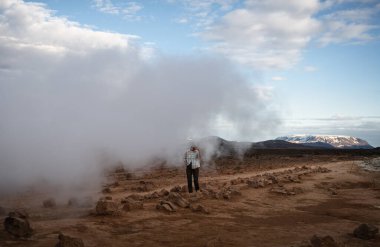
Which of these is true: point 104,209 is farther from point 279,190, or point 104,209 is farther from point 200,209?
point 279,190

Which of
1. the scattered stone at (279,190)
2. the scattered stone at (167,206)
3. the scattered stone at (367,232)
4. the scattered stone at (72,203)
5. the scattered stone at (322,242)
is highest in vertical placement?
the scattered stone at (72,203)

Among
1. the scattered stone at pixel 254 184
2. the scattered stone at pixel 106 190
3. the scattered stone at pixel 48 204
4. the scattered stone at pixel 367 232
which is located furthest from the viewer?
the scattered stone at pixel 254 184

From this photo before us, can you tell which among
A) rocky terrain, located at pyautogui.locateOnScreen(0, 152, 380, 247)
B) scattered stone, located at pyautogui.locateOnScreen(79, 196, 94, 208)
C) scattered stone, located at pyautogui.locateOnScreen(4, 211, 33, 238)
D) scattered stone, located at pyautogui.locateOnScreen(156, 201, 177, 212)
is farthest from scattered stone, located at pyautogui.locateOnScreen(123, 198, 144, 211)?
scattered stone, located at pyautogui.locateOnScreen(4, 211, 33, 238)

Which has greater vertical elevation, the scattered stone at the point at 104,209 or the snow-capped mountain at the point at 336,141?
the snow-capped mountain at the point at 336,141

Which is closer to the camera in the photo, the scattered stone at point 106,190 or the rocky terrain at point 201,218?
the rocky terrain at point 201,218

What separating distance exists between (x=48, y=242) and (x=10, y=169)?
15.7 ft

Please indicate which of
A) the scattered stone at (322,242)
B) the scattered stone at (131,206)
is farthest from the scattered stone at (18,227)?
the scattered stone at (322,242)

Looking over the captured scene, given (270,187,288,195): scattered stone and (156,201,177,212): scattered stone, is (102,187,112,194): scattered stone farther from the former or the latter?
(270,187,288,195): scattered stone

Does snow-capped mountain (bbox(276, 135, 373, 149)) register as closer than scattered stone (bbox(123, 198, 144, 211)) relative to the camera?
No

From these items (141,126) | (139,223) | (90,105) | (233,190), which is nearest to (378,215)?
(233,190)

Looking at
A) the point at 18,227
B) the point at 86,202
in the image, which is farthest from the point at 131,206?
the point at 18,227

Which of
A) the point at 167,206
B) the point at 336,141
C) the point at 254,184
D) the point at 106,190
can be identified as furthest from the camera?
the point at 336,141

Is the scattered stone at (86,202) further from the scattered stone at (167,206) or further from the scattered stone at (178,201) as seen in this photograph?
the scattered stone at (178,201)

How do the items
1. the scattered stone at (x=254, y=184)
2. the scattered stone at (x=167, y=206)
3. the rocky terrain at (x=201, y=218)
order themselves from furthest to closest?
1. the scattered stone at (x=254, y=184)
2. the scattered stone at (x=167, y=206)
3. the rocky terrain at (x=201, y=218)
